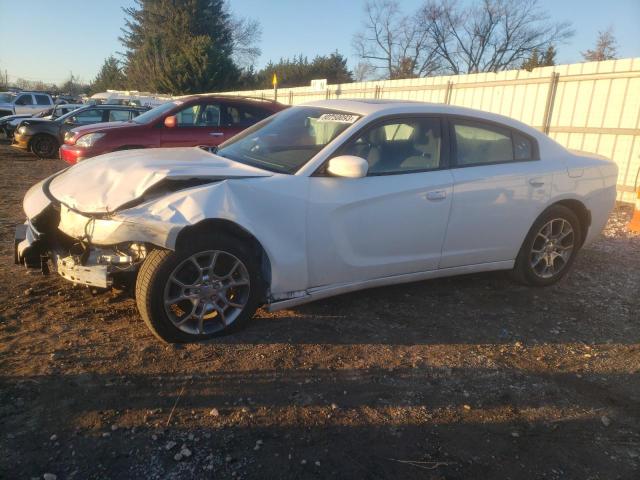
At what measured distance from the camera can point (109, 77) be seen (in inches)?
2391

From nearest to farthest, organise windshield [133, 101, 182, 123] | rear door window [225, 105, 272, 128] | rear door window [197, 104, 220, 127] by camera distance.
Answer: windshield [133, 101, 182, 123] < rear door window [197, 104, 220, 127] < rear door window [225, 105, 272, 128]

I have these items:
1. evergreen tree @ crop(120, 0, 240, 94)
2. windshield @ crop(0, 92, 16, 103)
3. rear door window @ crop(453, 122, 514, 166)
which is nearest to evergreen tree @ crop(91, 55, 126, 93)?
evergreen tree @ crop(120, 0, 240, 94)

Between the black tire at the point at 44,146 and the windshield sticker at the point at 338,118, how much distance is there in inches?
496

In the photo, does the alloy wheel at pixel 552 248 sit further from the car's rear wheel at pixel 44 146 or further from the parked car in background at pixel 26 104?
the parked car in background at pixel 26 104

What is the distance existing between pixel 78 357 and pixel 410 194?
8.15ft

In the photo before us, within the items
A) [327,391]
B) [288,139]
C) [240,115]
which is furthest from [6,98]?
[327,391]

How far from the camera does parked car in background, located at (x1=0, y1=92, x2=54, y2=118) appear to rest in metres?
21.3

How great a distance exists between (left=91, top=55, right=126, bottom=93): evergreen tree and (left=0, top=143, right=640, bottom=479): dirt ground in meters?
60.4

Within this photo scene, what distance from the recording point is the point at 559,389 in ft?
9.84

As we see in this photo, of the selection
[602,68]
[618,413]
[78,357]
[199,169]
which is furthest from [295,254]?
[602,68]

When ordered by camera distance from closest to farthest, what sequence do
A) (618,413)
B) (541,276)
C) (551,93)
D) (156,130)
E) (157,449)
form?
1. (157,449)
2. (618,413)
3. (541,276)
4. (156,130)
5. (551,93)

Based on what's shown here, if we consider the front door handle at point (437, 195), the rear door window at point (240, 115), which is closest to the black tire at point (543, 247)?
the front door handle at point (437, 195)

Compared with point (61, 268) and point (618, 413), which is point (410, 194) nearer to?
point (618, 413)

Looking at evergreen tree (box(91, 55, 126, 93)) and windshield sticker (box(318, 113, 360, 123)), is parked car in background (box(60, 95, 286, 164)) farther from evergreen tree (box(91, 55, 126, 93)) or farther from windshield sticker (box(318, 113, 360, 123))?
evergreen tree (box(91, 55, 126, 93))
